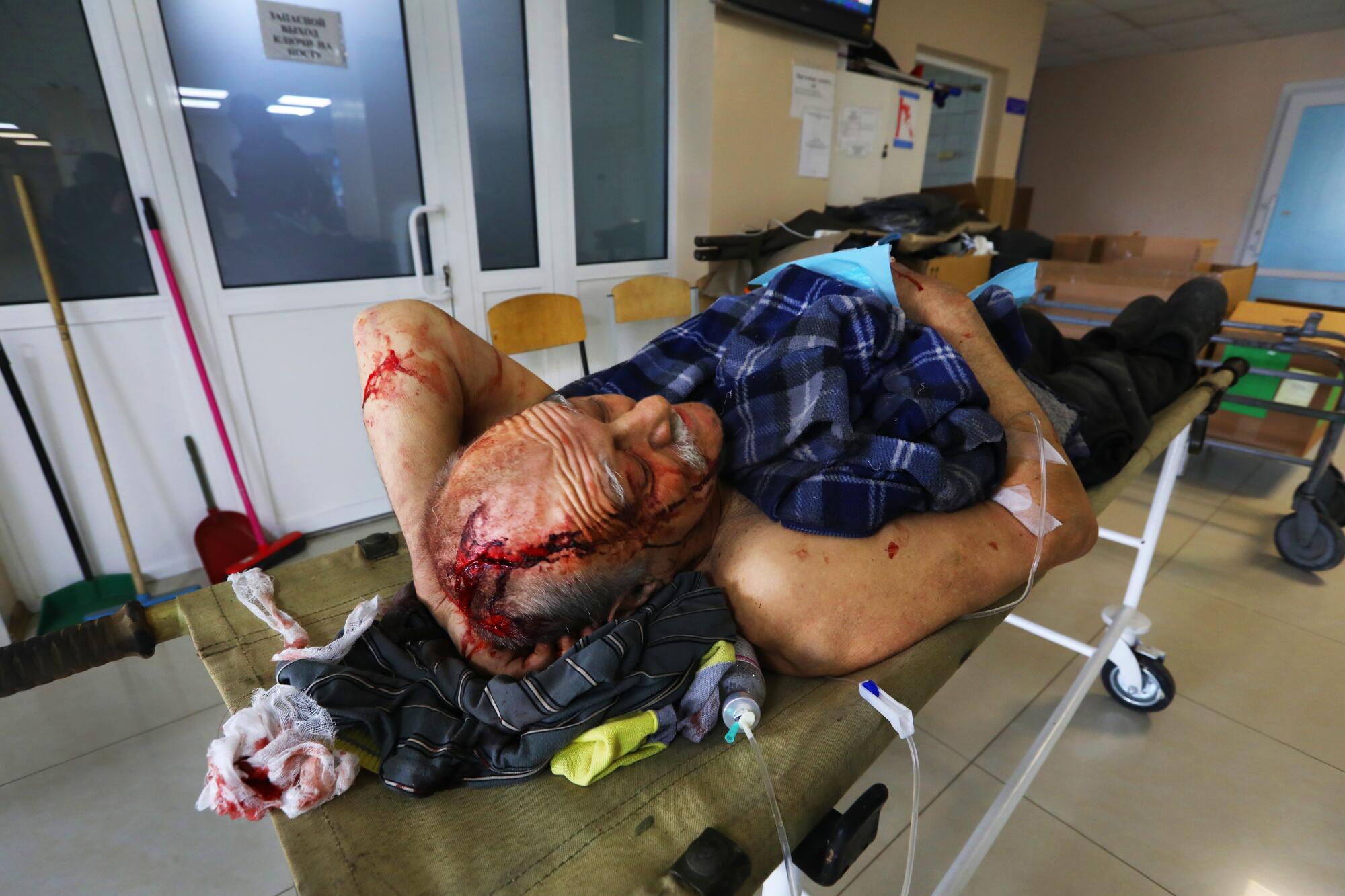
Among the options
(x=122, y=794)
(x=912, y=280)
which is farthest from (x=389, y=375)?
(x=122, y=794)

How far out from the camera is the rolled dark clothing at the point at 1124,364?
3.98 ft

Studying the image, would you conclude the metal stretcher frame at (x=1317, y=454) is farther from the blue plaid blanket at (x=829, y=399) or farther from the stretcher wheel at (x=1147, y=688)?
the blue plaid blanket at (x=829, y=399)

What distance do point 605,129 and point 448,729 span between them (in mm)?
2582

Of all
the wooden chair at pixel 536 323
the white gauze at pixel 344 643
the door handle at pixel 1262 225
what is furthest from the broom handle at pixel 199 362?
the door handle at pixel 1262 225

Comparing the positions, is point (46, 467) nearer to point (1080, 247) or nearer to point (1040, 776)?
point (1040, 776)

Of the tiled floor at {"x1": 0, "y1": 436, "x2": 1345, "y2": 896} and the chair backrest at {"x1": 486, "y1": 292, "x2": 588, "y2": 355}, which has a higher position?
the chair backrest at {"x1": 486, "y1": 292, "x2": 588, "y2": 355}

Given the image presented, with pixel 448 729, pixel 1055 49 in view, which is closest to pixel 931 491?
pixel 448 729

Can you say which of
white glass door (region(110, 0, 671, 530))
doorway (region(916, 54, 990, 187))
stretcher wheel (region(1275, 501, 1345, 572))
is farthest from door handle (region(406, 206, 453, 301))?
doorway (region(916, 54, 990, 187))

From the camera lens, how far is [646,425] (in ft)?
2.36

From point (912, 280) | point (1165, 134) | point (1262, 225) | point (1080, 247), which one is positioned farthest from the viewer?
point (1165, 134)

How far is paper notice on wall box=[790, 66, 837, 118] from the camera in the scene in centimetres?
285

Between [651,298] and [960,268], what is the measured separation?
1.29 meters

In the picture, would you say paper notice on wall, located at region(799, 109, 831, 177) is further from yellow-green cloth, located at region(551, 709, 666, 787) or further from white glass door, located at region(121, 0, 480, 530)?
yellow-green cloth, located at region(551, 709, 666, 787)

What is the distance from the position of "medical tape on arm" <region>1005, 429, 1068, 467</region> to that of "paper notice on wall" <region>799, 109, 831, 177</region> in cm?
246
